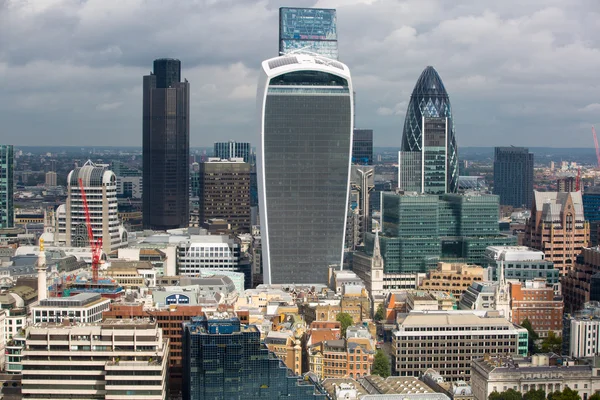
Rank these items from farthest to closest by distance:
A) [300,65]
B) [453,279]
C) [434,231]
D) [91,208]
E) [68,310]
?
[91,208] → [434,231] → [300,65] → [453,279] → [68,310]

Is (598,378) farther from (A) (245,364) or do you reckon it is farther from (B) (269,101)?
(B) (269,101)

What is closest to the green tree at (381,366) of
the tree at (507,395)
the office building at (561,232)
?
the tree at (507,395)

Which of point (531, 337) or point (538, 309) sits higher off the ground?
point (538, 309)

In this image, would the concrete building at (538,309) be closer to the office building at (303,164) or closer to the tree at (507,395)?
the office building at (303,164)

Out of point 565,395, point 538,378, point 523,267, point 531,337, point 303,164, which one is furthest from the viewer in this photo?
point 303,164

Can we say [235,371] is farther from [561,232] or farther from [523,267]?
[561,232]

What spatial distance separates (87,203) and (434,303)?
224ft

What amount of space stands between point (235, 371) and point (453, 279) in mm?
66300

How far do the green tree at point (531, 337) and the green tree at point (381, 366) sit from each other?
1805 centimetres

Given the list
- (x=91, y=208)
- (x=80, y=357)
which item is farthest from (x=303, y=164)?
(x=80, y=357)

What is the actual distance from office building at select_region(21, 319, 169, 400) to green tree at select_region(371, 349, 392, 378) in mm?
30198

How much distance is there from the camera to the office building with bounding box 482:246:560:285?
163750 millimetres

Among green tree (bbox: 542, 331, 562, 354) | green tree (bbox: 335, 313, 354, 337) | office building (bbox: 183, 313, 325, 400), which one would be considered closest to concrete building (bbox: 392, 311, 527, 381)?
green tree (bbox: 542, 331, 562, 354)

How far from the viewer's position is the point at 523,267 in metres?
166
